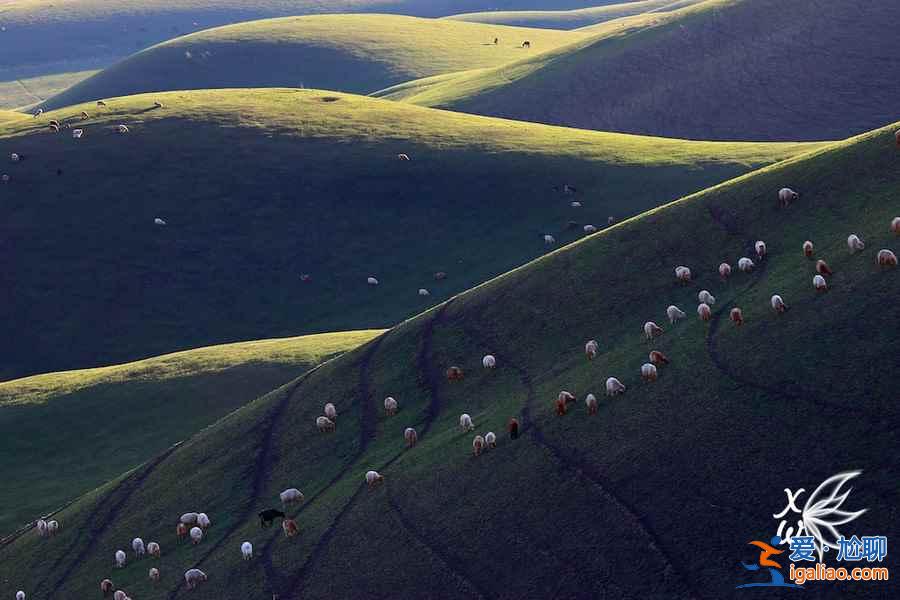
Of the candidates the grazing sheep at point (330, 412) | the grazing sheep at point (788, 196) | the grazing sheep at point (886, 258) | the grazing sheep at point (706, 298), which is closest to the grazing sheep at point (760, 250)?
the grazing sheep at point (706, 298)

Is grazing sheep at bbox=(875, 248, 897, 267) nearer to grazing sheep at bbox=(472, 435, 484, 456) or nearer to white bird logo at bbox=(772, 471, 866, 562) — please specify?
white bird logo at bbox=(772, 471, 866, 562)

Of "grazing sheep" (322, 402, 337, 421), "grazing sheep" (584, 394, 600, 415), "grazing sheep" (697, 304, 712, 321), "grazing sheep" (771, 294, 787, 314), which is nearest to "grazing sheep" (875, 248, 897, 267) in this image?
"grazing sheep" (771, 294, 787, 314)

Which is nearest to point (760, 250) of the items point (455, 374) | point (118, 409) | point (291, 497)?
point (455, 374)

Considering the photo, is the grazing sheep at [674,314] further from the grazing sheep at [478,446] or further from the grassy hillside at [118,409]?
the grassy hillside at [118,409]

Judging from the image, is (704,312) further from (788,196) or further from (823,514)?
(823,514)

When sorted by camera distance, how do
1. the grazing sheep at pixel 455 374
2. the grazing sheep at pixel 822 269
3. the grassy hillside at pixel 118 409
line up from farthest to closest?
the grassy hillside at pixel 118 409 → the grazing sheep at pixel 455 374 → the grazing sheep at pixel 822 269
